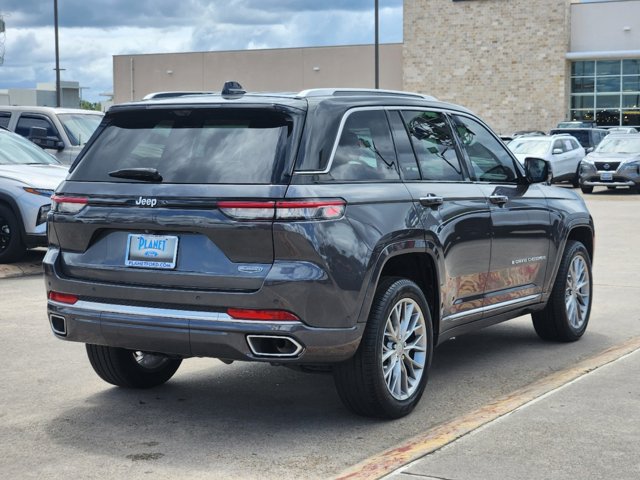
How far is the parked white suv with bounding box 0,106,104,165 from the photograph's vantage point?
57.1 ft

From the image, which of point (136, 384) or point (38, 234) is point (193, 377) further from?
point (38, 234)

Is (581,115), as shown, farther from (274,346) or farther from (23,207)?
(274,346)

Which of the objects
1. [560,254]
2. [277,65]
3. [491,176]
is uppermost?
[277,65]

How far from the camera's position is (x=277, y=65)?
7394cm

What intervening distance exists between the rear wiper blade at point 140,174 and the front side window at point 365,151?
94cm

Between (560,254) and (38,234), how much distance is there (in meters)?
7.19

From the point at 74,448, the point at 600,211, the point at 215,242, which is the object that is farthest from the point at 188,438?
the point at 600,211

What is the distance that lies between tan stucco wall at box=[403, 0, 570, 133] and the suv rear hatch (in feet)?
192

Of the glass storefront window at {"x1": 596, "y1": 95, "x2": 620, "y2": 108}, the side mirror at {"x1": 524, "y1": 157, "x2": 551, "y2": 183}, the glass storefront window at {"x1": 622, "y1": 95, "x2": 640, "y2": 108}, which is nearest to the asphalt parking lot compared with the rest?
the side mirror at {"x1": 524, "y1": 157, "x2": 551, "y2": 183}

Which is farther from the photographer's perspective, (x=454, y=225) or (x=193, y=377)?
(x=193, y=377)

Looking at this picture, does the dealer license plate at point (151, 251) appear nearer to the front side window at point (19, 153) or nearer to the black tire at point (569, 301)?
the black tire at point (569, 301)

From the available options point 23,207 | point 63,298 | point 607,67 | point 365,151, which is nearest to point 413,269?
point 365,151

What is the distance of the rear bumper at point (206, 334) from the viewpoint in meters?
5.55

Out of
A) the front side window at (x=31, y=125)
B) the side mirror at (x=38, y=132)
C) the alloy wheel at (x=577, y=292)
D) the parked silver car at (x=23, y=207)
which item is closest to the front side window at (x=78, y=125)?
the front side window at (x=31, y=125)
